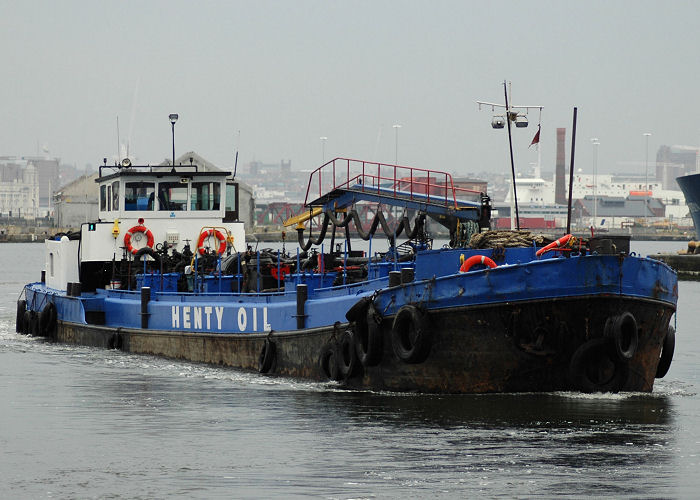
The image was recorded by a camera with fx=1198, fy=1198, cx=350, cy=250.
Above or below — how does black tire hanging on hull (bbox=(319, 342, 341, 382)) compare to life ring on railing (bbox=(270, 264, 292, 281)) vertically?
below

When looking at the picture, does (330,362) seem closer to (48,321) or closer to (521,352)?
(521,352)

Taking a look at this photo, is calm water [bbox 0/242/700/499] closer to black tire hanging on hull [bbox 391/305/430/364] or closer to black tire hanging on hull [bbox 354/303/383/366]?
black tire hanging on hull [bbox 354/303/383/366]

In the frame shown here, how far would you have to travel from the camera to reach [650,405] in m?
16.7

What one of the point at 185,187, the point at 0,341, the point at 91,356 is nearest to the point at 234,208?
the point at 185,187

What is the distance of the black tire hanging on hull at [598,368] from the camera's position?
51.7 ft

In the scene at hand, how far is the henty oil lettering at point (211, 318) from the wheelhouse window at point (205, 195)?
3.88 m

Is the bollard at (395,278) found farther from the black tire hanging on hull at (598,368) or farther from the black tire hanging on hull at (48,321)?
the black tire hanging on hull at (48,321)

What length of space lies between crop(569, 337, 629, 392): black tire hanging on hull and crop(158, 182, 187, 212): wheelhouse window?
1194cm

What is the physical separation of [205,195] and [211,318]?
16.5 ft

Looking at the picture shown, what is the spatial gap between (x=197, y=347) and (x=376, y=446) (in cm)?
836

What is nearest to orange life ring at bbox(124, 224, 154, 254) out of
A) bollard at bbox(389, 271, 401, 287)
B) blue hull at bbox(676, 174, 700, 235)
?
bollard at bbox(389, 271, 401, 287)

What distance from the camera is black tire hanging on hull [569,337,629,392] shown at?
15.8 metres

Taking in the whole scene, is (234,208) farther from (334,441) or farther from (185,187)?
(334,441)

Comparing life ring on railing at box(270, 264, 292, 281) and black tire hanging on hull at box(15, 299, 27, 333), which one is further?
black tire hanging on hull at box(15, 299, 27, 333)
